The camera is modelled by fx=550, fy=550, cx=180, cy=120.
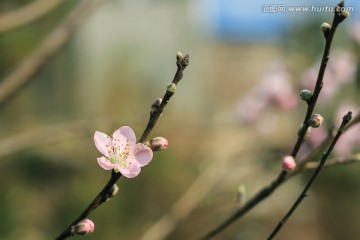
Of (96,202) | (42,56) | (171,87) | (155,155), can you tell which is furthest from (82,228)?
(155,155)

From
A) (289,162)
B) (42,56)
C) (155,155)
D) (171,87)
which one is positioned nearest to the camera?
(171,87)

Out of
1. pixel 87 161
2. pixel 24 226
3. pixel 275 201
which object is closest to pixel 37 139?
pixel 24 226

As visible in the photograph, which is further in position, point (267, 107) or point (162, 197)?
point (162, 197)

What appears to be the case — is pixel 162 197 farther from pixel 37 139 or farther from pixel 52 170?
pixel 37 139

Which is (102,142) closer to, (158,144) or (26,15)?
(158,144)

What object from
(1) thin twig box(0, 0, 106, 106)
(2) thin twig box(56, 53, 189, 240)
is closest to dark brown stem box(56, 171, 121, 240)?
(2) thin twig box(56, 53, 189, 240)

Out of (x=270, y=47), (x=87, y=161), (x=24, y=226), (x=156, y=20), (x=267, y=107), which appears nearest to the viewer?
(x=24, y=226)

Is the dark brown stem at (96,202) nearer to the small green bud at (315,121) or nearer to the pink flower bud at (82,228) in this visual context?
the pink flower bud at (82,228)

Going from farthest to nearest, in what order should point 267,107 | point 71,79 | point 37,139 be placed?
point 71,79
point 267,107
point 37,139
